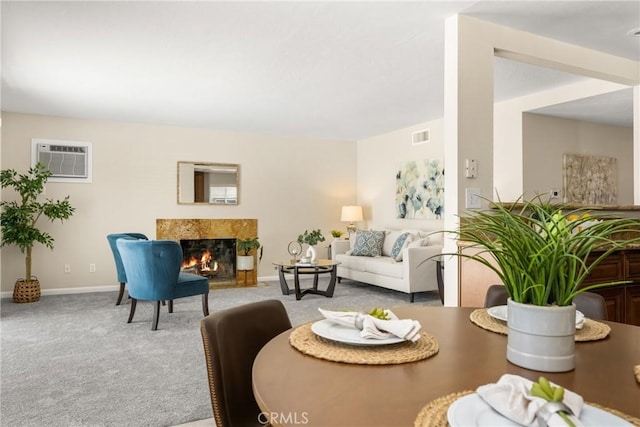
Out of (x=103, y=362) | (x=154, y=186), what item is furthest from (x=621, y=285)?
(x=154, y=186)

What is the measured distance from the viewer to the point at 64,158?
5.96 metres

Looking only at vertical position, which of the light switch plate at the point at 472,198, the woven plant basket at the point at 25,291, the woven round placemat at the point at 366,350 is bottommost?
the woven plant basket at the point at 25,291

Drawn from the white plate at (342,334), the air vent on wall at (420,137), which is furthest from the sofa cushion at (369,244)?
the white plate at (342,334)

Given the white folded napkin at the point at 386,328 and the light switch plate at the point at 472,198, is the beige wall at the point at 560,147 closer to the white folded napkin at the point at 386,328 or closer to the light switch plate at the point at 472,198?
the light switch plate at the point at 472,198

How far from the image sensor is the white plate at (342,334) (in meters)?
1.08

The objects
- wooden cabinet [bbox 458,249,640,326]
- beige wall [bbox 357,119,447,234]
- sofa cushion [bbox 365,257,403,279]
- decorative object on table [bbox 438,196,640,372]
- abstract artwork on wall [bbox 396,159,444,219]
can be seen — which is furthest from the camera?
beige wall [bbox 357,119,447,234]

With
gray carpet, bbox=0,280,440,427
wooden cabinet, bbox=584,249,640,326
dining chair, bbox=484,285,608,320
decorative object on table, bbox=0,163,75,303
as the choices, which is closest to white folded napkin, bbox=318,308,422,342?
dining chair, bbox=484,285,608,320

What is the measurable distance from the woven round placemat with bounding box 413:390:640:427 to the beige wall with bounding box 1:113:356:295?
626 centimetres

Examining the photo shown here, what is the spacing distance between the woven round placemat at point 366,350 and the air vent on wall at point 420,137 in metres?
5.50

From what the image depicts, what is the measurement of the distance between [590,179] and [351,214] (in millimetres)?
3470

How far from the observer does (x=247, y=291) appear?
6266mm

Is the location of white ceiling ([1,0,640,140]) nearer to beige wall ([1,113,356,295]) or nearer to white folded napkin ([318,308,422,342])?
beige wall ([1,113,356,295])

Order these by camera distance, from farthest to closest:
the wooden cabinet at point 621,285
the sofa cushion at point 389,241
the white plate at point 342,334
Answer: the sofa cushion at point 389,241, the wooden cabinet at point 621,285, the white plate at point 342,334

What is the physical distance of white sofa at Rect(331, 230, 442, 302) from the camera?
17.5ft
